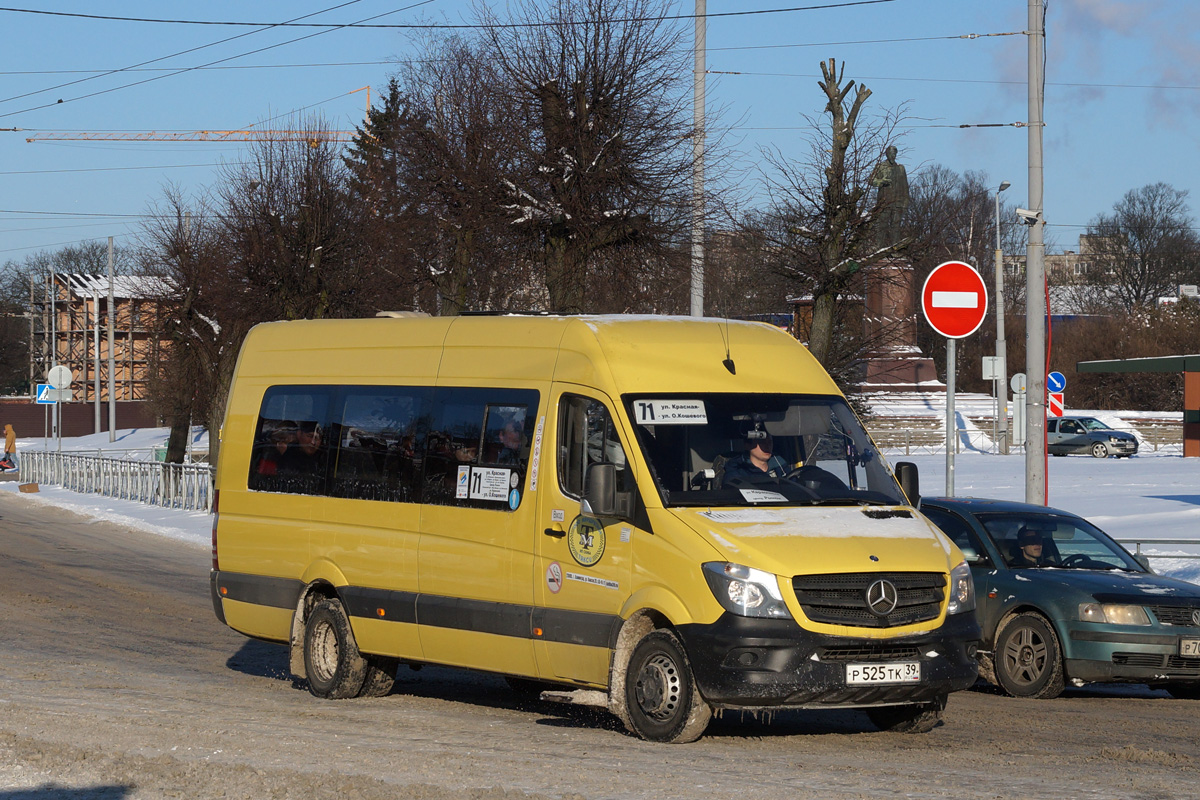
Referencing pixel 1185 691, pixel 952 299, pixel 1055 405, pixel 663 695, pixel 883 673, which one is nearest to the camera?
pixel 883 673

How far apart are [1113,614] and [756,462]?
132 inches

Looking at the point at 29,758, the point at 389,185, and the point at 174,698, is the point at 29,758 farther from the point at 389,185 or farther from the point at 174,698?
the point at 389,185

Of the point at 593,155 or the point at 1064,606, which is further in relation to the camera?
the point at 593,155

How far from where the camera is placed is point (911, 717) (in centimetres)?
898

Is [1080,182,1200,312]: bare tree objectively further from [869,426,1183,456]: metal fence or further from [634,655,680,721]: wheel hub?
[634,655,680,721]: wheel hub

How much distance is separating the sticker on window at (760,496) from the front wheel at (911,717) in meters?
1.37

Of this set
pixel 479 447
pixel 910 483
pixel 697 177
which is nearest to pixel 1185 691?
pixel 910 483

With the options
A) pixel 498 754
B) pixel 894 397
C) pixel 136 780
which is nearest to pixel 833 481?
pixel 498 754

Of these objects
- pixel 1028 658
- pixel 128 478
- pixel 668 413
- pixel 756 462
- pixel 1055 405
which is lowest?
pixel 1028 658

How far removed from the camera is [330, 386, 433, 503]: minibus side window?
1028 cm

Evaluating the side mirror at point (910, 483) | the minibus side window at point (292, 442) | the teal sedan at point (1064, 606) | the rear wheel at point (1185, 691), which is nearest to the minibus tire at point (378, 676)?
the minibus side window at point (292, 442)

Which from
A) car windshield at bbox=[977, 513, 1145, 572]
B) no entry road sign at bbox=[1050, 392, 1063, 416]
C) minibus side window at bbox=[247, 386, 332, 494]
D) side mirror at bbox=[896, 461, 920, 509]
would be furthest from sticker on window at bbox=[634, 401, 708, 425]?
no entry road sign at bbox=[1050, 392, 1063, 416]

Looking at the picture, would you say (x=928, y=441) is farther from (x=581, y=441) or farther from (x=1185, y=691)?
(x=581, y=441)

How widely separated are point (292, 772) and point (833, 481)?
3604 millimetres
